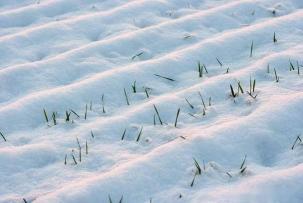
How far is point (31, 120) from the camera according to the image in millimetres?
2389

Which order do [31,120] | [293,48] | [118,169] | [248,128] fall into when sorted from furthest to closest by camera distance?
[293,48], [31,120], [248,128], [118,169]

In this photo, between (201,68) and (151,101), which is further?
(201,68)

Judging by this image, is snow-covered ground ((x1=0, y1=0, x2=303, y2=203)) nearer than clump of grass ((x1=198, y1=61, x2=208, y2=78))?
Yes

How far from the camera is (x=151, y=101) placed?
2439 millimetres

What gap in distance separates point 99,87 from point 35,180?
29.3 inches

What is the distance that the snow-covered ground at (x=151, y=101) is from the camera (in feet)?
6.31

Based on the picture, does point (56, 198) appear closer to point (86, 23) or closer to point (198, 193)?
point (198, 193)

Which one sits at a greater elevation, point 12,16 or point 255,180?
point 12,16

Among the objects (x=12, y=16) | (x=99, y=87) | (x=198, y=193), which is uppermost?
(x=12, y=16)

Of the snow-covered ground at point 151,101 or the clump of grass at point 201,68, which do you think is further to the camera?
the clump of grass at point 201,68

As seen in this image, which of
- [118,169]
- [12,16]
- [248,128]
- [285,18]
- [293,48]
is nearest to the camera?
[118,169]

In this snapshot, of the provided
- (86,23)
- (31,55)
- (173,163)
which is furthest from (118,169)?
(86,23)

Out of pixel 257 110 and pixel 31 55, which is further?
pixel 31 55

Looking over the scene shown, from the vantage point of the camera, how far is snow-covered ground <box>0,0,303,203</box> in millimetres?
1922
